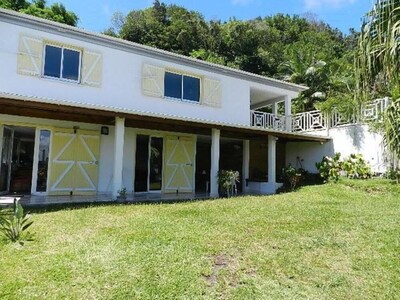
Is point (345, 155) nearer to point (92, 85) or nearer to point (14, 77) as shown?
point (92, 85)

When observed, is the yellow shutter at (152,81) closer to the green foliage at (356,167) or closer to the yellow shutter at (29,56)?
the yellow shutter at (29,56)

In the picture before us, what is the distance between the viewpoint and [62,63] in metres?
10.9

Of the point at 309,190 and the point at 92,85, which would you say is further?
the point at 309,190

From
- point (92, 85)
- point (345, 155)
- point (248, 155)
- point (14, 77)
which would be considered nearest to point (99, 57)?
point (92, 85)

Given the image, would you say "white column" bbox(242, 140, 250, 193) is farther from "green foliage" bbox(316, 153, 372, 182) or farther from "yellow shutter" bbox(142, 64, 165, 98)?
"yellow shutter" bbox(142, 64, 165, 98)

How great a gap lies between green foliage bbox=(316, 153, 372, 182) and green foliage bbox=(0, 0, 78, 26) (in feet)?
89.2

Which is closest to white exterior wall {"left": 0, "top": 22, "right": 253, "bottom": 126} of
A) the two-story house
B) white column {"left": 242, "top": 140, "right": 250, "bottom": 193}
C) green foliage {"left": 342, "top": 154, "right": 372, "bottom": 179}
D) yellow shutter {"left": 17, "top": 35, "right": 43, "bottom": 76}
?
the two-story house

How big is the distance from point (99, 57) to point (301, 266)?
9.85 metres

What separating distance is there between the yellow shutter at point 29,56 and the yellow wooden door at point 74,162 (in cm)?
207

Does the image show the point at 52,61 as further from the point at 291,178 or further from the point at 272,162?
the point at 291,178

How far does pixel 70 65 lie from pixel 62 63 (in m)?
0.25

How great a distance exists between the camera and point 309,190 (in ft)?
42.1

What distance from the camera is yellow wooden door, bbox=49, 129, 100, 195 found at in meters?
10.9

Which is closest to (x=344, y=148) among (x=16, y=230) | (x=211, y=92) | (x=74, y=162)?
(x=211, y=92)
